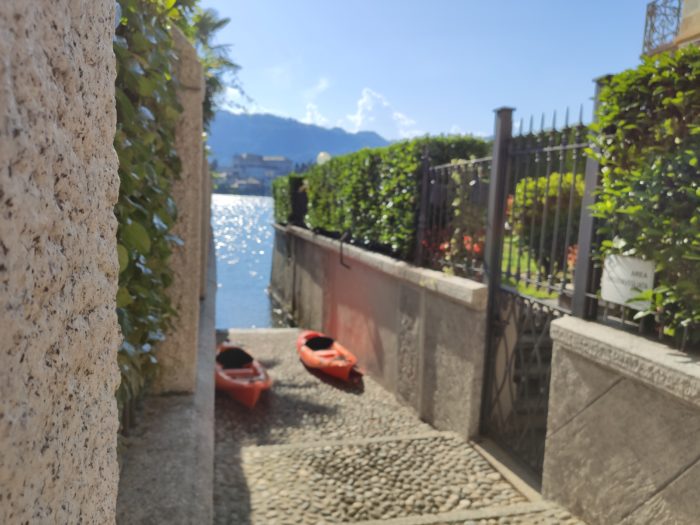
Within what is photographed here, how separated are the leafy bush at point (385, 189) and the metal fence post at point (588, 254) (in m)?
2.76

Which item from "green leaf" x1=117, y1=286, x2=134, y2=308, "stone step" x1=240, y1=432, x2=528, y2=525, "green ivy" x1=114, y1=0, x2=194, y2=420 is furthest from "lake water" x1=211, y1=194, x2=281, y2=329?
"green leaf" x1=117, y1=286, x2=134, y2=308

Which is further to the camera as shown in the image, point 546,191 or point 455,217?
point 455,217

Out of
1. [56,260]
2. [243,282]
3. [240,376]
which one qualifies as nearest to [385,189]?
[240,376]

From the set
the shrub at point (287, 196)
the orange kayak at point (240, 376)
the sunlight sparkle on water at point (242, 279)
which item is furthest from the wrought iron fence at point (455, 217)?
the sunlight sparkle on water at point (242, 279)

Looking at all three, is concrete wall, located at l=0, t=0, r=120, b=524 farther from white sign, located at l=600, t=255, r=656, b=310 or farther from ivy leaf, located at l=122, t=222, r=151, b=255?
white sign, located at l=600, t=255, r=656, b=310

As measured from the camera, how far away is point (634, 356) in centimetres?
293

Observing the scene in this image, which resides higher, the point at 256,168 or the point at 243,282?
the point at 256,168

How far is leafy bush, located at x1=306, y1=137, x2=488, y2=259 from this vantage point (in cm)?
655

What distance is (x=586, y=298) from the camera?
12.1ft

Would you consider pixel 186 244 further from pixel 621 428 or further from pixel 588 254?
pixel 621 428

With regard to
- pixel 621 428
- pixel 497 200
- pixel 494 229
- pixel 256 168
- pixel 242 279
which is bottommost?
pixel 242 279

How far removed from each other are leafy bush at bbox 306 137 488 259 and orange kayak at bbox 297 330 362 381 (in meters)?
1.67

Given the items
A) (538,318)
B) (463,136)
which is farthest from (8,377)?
(463,136)

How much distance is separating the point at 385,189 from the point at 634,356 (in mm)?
4653
